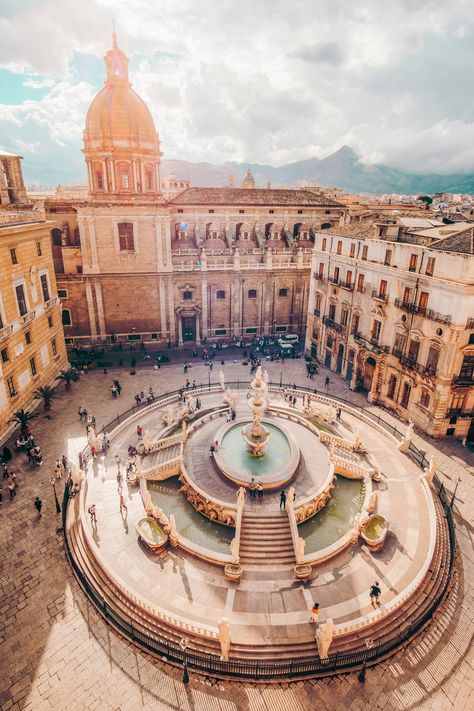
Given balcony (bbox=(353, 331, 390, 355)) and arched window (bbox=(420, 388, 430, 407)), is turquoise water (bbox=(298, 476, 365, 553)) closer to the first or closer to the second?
arched window (bbox=(420, 388, 430, 407))

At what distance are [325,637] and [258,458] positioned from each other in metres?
9.87

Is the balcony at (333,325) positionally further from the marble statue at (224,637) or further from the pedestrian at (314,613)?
the marble statue at (224,637)

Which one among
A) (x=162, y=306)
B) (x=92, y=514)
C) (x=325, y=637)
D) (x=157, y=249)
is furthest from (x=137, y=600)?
(x=157, y=249)

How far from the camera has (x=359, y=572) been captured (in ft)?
55.8

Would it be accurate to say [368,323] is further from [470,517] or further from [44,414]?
[44,414]

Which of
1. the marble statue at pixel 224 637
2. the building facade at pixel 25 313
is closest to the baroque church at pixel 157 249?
the building facade at pixel 25 313

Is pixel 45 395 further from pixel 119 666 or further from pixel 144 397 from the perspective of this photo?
pixel 119 666

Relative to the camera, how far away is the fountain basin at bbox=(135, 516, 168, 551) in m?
17.7

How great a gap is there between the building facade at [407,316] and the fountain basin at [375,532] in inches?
429

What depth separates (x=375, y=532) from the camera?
60.7ft

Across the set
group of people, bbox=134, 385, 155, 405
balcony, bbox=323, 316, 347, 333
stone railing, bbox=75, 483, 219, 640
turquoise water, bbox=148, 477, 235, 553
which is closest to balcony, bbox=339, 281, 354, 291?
balcony, bbox=323, 316, 347, 333

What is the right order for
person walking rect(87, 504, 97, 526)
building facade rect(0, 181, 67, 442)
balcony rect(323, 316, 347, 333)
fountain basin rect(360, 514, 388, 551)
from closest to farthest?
fountain basin rect(360, 514, 388, 551) < person walking rect(87, 504, 97, 526) < building facade rect(0, 181, 67, 442) < balcony rect(323, 316, 347, 333)

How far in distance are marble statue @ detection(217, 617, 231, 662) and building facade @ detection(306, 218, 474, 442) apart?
19596mm

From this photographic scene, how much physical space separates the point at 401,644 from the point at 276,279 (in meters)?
36.0
